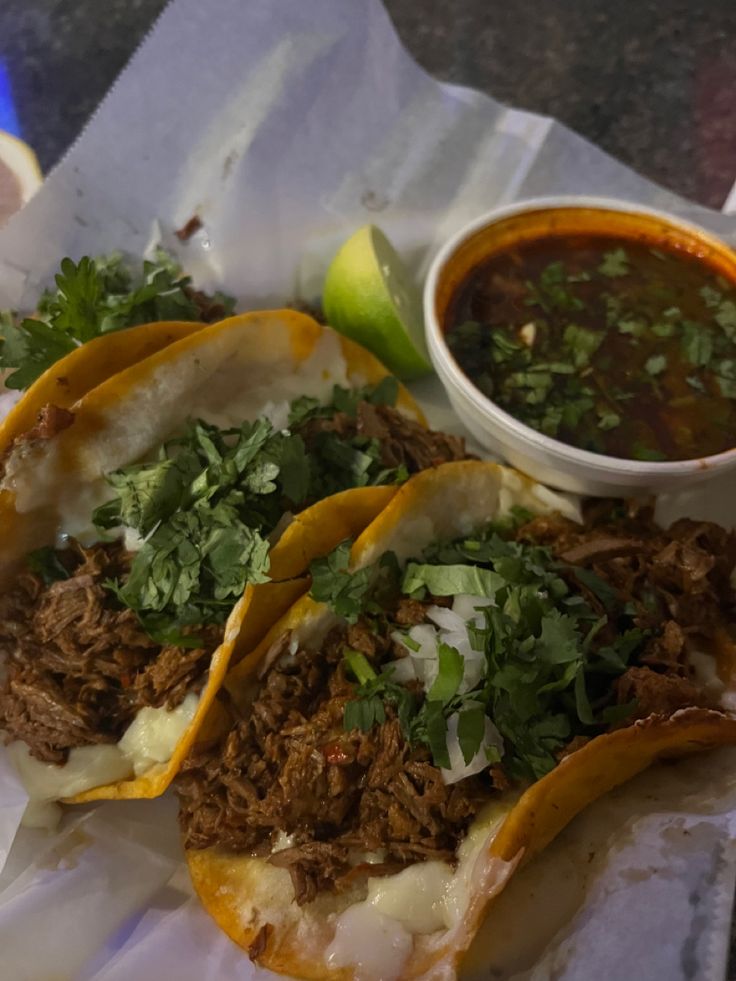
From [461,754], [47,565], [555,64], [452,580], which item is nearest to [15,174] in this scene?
[47,565]

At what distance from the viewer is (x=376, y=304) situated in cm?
238

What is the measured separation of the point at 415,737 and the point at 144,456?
836 mm

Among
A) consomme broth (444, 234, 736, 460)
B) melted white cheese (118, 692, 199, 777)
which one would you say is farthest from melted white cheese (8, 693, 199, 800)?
consomme broth (444, 234, 736, 460)

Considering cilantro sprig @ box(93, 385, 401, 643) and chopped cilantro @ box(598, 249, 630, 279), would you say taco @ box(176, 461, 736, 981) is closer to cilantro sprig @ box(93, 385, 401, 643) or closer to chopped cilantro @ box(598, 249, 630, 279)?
cilantro sprig @ box(93, 385, 401, 643)

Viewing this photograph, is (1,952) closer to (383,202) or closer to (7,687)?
(7,687)

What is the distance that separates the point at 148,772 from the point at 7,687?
0.35 metres

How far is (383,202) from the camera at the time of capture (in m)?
2.72

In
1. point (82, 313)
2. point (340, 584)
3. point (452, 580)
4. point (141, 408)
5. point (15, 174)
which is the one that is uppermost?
point (15, 174)

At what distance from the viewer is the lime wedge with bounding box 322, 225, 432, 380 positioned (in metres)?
2.38

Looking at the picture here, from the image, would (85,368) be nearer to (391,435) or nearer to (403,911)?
(391,435)

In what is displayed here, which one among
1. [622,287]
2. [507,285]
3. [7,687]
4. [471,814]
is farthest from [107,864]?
[622,287]

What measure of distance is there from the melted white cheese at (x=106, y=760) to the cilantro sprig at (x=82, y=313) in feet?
2.67

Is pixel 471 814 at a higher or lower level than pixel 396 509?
lower

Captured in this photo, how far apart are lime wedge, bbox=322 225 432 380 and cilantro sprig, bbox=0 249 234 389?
39 cm
